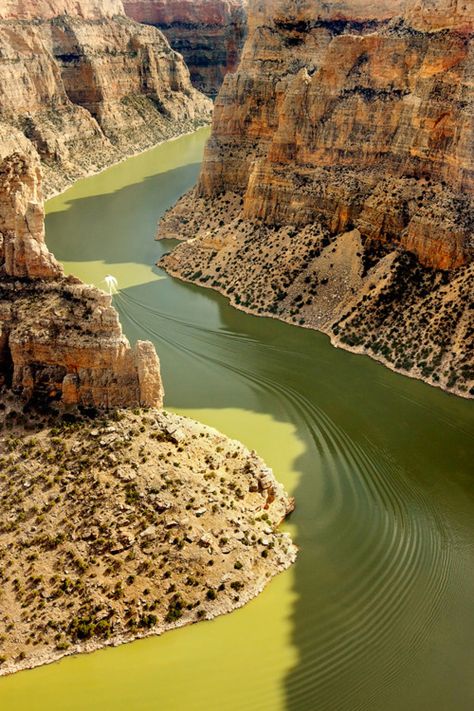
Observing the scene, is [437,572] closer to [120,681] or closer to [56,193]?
[120,681]

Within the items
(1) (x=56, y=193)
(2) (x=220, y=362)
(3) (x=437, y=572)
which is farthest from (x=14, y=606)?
(1) (x=56, y=193)

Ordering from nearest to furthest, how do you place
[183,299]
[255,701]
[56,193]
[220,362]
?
[255,701], [220,362], [183,299], [56,193]

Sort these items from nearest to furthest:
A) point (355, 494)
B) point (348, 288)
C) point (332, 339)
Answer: point (355, 494), point (332, 339), point (348, 288)

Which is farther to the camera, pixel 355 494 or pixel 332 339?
pixel 332 339

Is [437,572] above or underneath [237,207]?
underneath

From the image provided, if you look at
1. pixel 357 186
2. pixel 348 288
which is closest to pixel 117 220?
pixel 357 186

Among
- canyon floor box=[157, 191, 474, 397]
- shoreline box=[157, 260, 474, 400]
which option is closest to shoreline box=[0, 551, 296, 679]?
shoreline box=[157, 260, 474, 400]

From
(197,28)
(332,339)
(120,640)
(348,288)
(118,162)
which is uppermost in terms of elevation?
(197,28)

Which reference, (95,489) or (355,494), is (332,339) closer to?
(355,494)

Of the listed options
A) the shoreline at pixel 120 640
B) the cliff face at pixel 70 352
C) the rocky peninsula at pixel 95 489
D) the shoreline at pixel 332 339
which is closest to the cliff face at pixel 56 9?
the shoreline at pixel 332 339
